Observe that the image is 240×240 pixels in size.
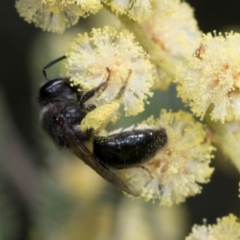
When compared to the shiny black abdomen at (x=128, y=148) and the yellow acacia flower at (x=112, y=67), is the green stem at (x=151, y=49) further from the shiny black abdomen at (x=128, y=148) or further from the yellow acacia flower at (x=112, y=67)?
the shiny black abdomen at (x=128, y=148)

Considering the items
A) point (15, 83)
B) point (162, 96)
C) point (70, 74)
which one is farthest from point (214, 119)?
point (15, 83)

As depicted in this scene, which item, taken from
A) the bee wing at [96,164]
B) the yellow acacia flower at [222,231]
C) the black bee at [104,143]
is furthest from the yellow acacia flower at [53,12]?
the yellow acacia flower at [222,231]

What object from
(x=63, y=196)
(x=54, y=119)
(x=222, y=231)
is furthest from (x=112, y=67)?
(x=63, y=196)

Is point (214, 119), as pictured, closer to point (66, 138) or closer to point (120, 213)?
point (66, 138)

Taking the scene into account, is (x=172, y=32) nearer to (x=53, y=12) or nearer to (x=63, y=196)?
(x=53, y=12)

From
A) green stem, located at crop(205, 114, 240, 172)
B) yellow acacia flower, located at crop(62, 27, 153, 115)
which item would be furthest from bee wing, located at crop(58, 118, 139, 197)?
green stem, located at crop(205, 114, 240, 172)

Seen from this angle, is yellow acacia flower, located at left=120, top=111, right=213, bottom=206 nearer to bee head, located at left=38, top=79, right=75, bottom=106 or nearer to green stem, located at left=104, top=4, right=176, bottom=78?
green stem, located at left=104, top=4, right=176, bottom=78
